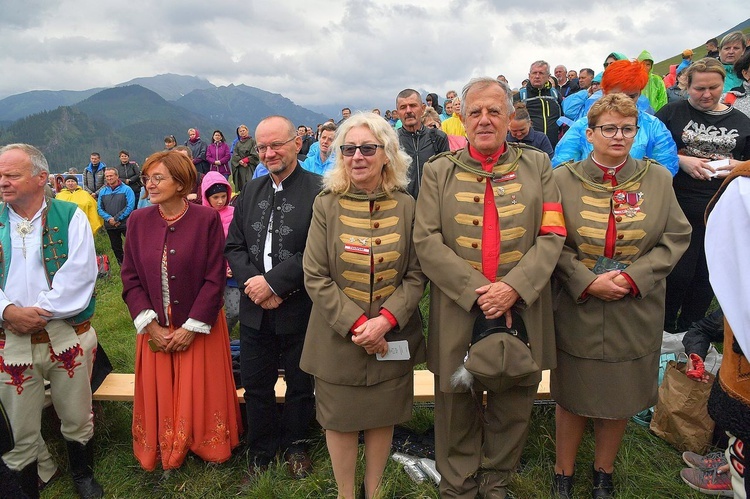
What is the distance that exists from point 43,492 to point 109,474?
0.40 meters

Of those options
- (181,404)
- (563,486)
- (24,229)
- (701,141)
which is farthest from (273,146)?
(701,141)

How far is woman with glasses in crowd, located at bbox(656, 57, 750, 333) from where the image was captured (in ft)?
12.2

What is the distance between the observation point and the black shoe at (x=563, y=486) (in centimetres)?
278

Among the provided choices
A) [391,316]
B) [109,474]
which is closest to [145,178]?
[391,316]

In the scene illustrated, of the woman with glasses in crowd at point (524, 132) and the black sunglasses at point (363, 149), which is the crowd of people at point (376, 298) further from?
the woman with glasses in crowd at point (524, 132)

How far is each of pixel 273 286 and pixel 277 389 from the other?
109cm

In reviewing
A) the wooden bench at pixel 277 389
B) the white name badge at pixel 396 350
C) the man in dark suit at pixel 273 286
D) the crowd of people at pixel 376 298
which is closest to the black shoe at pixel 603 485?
the crowd of people at pixel 376 298

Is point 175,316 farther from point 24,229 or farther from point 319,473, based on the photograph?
point 319,473

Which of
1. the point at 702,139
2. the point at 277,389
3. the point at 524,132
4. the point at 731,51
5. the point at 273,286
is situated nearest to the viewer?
the point at 273,286

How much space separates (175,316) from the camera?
10.3 ft

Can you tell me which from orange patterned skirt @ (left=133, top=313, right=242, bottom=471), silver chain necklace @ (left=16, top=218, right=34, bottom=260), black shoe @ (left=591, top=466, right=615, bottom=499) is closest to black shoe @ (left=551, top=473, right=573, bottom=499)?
black shoe @ (left=591, top=466, right=615, bottom=499)

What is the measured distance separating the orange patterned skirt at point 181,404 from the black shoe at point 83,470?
0.96 ft

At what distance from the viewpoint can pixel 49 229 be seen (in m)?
3.05

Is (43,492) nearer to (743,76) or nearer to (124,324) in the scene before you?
(124,324)
